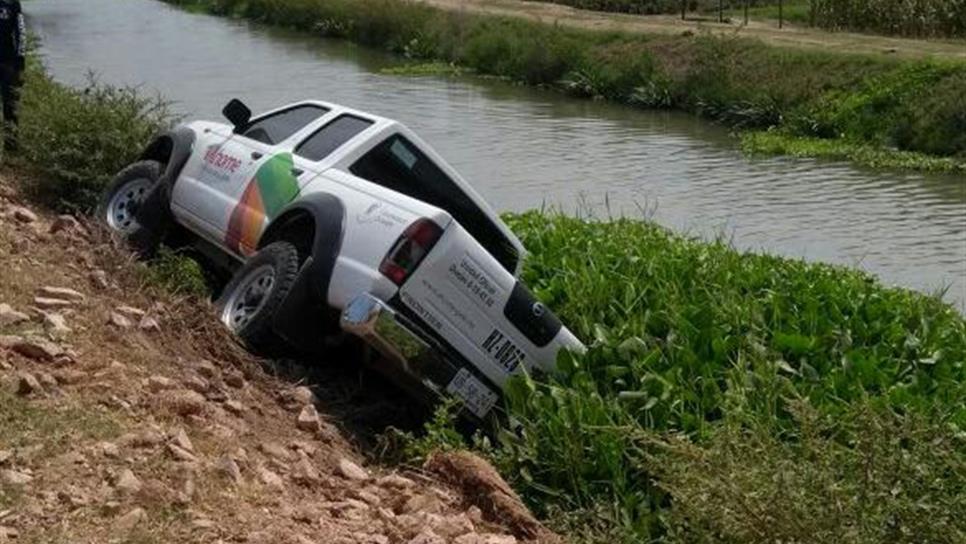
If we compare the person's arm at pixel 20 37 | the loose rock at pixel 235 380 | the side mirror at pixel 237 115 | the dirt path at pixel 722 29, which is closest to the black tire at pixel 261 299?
the loose rock at pixel 235 380

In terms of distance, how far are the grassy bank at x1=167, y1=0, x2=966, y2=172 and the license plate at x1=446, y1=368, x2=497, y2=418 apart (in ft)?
62.2

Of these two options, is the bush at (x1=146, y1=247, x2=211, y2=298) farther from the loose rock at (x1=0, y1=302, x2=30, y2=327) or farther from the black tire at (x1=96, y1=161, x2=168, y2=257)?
the loose rock at (x1=0, y1=302, x2=30, y2=327)

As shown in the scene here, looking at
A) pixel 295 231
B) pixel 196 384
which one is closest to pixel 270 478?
pixel 196 384

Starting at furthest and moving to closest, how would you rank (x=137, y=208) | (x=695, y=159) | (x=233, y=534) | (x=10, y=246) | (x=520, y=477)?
(x=695, y=159) < (x=137, y=208) < (x=10, y=246) < (x=520, y=477) < (x=233, y=534)

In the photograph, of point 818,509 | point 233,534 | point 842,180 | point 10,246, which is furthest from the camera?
point 842,180

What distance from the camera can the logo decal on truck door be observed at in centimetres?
966

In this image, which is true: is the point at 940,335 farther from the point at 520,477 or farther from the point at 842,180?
the point at 842,180

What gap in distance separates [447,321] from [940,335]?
349cm

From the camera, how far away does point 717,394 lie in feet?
26.1

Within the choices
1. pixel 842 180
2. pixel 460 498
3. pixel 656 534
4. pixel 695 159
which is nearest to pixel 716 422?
pixel 656 534

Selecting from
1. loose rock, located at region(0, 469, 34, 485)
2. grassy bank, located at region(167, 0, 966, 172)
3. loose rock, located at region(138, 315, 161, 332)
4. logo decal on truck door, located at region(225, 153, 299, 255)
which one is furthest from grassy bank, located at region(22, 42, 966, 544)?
grassy bank, located at region(167, 0, 966, 172)

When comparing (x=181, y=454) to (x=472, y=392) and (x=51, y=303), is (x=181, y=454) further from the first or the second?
(x=472, y=392)

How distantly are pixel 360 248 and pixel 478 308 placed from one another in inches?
30.5

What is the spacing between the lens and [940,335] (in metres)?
9.51
